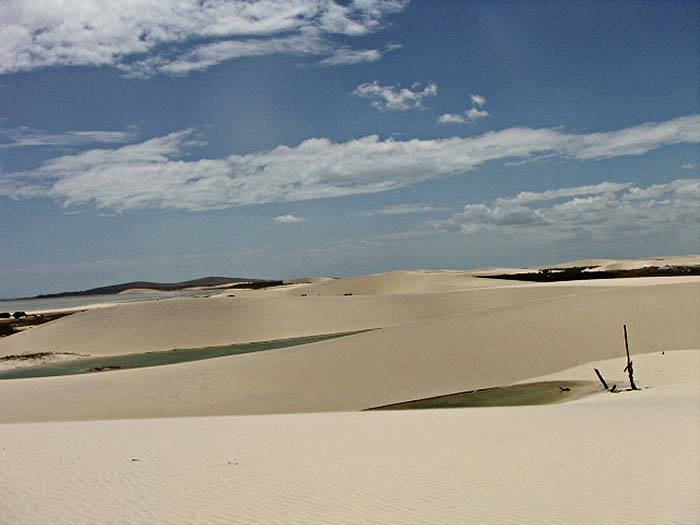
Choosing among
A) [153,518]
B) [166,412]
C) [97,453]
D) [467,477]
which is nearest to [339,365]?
[166,412]

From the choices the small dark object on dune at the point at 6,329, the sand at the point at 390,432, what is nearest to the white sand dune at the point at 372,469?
the sand at the point at 390,432

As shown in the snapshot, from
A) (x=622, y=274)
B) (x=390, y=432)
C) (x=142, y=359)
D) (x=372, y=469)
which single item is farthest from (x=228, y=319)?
(x=622, y=274)

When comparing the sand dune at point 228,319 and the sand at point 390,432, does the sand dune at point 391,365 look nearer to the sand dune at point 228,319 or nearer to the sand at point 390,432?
the sand at point 390,432

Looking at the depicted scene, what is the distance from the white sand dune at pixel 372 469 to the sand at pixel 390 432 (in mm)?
39

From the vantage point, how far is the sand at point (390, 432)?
7.50 meters

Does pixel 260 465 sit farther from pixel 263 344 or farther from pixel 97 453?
pixel 263 344

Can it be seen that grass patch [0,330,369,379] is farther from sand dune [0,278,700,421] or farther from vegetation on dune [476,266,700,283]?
vegetation on dune [476,266,700,283]

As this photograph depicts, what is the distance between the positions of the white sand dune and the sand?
0.13ft

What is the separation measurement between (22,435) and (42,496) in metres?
5.28

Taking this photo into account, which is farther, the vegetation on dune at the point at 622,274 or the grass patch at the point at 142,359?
the vegetation on dune at the point at 622,274

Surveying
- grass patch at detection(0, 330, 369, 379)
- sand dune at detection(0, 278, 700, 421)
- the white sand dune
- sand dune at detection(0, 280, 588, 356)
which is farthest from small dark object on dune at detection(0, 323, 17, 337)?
the white sand dune

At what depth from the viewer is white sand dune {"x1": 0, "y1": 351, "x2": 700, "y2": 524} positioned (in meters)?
7.21

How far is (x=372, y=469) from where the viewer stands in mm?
9070

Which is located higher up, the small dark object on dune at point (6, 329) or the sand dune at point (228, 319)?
the small dark object on dune at point (6, 329)
